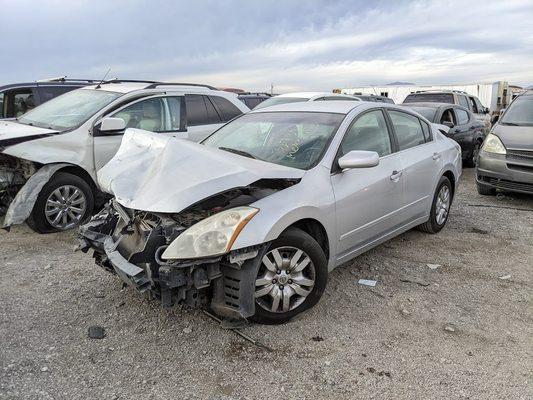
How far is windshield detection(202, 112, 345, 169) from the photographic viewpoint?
398 centimetres

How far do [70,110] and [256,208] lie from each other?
437 centimetres

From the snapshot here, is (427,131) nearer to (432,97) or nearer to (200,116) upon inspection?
(200,116)

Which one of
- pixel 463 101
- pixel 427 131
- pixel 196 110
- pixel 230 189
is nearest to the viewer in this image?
pixel 230 189

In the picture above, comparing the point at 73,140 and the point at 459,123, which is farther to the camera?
the point at 459,123

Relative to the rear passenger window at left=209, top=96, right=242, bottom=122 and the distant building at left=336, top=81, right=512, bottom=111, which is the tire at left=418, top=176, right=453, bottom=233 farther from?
the distant building at left=336, top=81, right=512, bottom=111

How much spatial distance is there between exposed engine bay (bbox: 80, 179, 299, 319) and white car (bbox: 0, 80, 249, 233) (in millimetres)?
2370

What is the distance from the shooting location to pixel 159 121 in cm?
671

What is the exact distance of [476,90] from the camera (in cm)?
2259

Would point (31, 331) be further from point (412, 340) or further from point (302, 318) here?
point (412, 340)

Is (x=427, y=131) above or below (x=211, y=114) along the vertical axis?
below

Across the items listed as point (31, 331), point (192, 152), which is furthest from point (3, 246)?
point (192, 152)

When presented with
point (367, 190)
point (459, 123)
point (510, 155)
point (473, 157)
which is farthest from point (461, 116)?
point (367, 190)

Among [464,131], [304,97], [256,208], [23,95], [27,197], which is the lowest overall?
[464,131]

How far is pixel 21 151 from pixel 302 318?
3.94m
